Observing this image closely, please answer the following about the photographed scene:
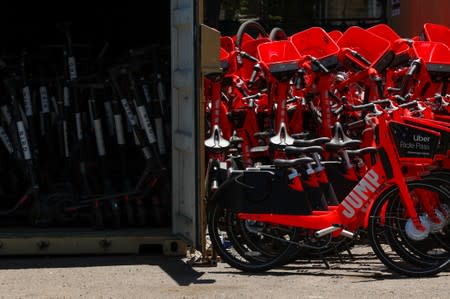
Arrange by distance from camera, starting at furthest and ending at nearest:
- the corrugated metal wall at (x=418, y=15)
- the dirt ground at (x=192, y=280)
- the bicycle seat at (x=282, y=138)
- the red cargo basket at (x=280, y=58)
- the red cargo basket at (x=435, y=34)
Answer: the corrugated metal wall at (x=418, y=15) < the red cargo basket at (x=435, y=34) < the red cargo basket at (x=280, y=58) < the bicycle seat at (x=282, y=138) < the dirt ground at (x=192, y=280)

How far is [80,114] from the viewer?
32.2 feet

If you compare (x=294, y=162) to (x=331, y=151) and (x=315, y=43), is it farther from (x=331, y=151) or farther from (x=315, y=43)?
(x=315, y=43)

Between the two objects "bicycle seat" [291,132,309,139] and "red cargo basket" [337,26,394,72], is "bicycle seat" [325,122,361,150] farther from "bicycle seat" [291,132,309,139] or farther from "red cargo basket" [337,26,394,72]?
"red cargo basket" [337,26,394,72]

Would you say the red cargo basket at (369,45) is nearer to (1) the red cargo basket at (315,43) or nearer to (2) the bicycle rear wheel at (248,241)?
(1) the red cargo basket at (315,43)

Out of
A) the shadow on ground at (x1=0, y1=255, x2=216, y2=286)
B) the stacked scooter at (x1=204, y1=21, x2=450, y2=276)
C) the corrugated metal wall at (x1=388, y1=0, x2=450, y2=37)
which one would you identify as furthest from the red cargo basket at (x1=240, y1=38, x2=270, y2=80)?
the corrugated metal wall at (x1=388, y1=0, x2=450, y2=37)

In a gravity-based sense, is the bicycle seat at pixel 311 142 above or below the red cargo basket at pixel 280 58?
below

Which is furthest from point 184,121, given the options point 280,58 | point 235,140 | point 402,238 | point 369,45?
point 402,238

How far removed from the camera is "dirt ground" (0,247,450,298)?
727 centimetres

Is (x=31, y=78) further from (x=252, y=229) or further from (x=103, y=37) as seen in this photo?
(x=252, y=229)

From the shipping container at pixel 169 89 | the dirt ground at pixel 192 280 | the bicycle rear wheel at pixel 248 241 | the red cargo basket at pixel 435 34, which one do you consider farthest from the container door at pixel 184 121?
the red cargo basket at pixel 435 34

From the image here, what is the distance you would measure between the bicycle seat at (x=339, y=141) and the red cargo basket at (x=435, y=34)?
1739mm

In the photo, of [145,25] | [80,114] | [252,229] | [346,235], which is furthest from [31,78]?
[346,235]

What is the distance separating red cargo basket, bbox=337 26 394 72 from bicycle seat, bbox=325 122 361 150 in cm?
87

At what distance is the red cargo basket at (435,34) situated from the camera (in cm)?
937
